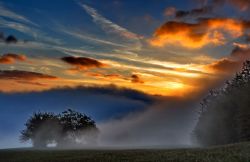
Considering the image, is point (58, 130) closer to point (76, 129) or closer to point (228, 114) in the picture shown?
point (76, 129)

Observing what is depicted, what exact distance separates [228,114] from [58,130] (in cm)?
6487

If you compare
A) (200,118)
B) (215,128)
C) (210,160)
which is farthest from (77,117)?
(210,160)

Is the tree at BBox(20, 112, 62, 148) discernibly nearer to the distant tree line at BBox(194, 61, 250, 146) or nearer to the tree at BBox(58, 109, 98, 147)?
the tree at BBox(58, 109, 98, 147)

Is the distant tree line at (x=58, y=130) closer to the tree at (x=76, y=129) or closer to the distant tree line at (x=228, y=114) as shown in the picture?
the tree at (x=76, y=129)

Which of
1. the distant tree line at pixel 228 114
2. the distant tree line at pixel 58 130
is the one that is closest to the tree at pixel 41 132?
the distant tree line at pixel 58 130

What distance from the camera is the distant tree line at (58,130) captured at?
142125 millimetres

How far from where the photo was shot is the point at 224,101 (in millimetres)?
106438

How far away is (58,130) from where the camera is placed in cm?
14425

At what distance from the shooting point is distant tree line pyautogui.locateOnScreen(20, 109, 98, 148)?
142 meters

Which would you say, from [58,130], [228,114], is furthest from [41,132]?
[228,114]

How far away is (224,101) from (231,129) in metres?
7.80

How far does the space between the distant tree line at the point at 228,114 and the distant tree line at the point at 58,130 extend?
151 feet

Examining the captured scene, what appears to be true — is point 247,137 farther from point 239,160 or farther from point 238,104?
point 239,160

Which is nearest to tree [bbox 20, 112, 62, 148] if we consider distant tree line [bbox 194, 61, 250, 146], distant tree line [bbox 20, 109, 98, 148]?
distant tree line [bbox 20, 109, 98, 148]
